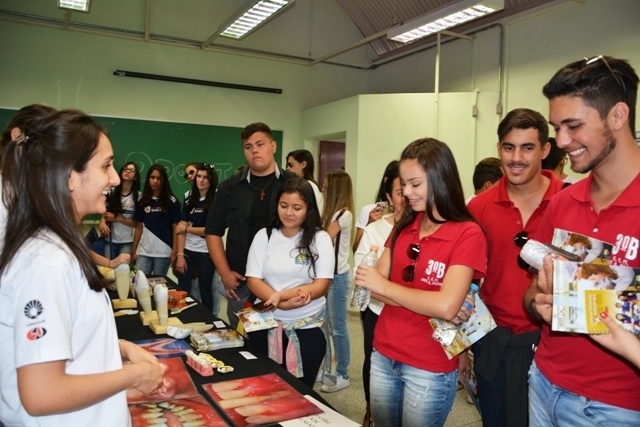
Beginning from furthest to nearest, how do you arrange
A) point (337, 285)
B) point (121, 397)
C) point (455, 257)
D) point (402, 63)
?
point (402, 63) → point (337, 285) → point (455, 257) → point (121, 397)

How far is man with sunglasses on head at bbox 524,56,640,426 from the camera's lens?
112 cm

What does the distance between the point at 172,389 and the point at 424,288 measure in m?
0.87

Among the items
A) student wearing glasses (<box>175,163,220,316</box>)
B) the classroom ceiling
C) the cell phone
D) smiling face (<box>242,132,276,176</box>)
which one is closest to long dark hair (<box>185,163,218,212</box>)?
student wearing glasses (<box>175,163,220,316</box>)

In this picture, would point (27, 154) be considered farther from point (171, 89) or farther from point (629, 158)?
point (171, 89)

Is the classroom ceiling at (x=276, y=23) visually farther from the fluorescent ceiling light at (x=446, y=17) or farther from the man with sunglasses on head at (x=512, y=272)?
the man with sunglasses on head at (x=512, y=272)

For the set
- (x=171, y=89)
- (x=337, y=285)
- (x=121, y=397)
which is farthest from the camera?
(x=171, y=89)

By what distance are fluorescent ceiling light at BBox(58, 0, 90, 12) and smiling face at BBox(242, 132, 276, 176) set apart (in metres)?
2.76

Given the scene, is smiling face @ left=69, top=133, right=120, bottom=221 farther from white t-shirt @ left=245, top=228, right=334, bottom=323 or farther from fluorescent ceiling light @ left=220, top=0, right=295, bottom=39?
fluorescent ceiling light @ left=220, top=0, right=295, bottom=39

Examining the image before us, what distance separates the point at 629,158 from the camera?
116 cm

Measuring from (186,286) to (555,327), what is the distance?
11.1 feet

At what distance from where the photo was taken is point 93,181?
99 cm

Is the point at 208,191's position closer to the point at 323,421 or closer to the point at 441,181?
the point at 441,181

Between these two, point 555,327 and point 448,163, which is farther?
point 448,163

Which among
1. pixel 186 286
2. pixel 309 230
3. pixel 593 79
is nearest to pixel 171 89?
pixel 186 286
